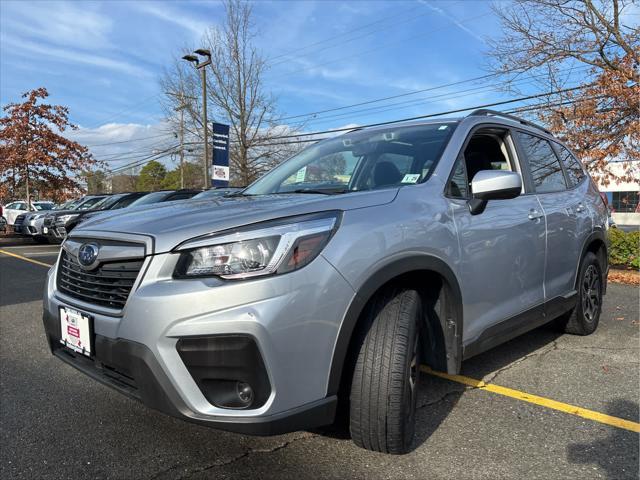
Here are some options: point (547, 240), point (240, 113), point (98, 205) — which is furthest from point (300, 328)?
point (240, 113)

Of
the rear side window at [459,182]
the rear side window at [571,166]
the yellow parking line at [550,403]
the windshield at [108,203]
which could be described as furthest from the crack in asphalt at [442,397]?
the windshield at [108,203]

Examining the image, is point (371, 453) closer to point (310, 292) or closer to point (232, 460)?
point (232, 460)

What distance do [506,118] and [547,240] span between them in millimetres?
929

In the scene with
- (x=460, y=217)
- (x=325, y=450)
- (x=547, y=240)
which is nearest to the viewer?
(x=325, y=450)

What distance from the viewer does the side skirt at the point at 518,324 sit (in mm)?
2893

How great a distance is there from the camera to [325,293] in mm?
1960

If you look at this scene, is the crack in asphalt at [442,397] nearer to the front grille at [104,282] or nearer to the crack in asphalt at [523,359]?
the crack in asphalt at [523,359]

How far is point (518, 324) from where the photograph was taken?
323 centimetres

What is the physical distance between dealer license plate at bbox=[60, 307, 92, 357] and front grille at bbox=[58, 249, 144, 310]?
3.2 inches

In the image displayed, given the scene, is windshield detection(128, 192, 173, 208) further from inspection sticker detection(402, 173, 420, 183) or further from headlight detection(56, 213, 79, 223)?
inspection sticker detection(402, 173, 420, 183)

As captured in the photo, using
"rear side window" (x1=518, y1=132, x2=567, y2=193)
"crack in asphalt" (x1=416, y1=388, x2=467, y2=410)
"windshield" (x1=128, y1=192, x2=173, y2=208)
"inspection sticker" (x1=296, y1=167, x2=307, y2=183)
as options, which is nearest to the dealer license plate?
"inspection sticker" (x1=296, y1=167, x2=307, y2=183)

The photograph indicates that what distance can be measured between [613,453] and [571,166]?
274 cm

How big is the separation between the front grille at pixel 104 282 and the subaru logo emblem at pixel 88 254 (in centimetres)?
4

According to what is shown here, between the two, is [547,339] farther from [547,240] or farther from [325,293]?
[325,293]
